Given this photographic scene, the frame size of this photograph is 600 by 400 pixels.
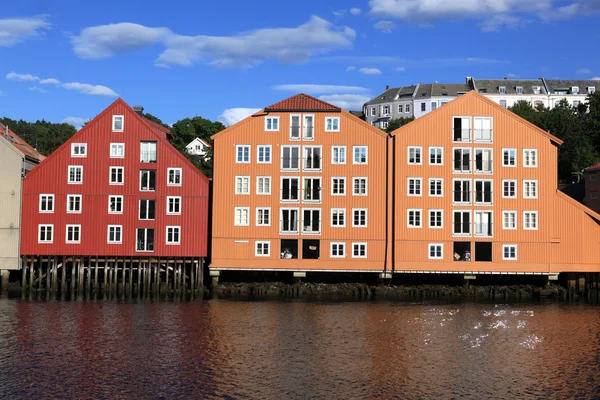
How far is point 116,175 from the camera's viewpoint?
5766 cm

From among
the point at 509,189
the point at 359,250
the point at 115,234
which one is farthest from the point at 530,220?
the point at 115,234

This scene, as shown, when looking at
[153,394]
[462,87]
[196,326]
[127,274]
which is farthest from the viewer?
[462,87]

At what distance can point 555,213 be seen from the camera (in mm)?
56812

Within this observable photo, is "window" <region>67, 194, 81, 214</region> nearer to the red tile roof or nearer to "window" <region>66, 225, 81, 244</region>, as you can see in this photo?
"window" <region>66, 225, 81, 244</region>

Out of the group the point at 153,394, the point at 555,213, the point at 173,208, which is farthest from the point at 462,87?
the point at 153,394

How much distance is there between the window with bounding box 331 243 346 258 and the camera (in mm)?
56469

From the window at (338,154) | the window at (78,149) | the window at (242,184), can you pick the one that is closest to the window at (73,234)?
the window at (78,149)

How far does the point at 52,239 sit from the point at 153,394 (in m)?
33.2

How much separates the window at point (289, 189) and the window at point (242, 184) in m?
3.08

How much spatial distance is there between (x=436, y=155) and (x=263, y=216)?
16.0 meters

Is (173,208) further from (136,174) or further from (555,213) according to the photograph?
(555,213)

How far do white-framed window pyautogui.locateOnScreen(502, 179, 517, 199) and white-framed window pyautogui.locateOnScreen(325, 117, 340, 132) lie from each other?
1515 cm

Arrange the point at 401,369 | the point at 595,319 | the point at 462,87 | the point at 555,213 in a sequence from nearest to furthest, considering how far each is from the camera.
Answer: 1. the point at 401,369
2. the point at 595,319
3. the point at 555,213
4. the point at 462,87

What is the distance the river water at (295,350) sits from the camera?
96.1 feet
